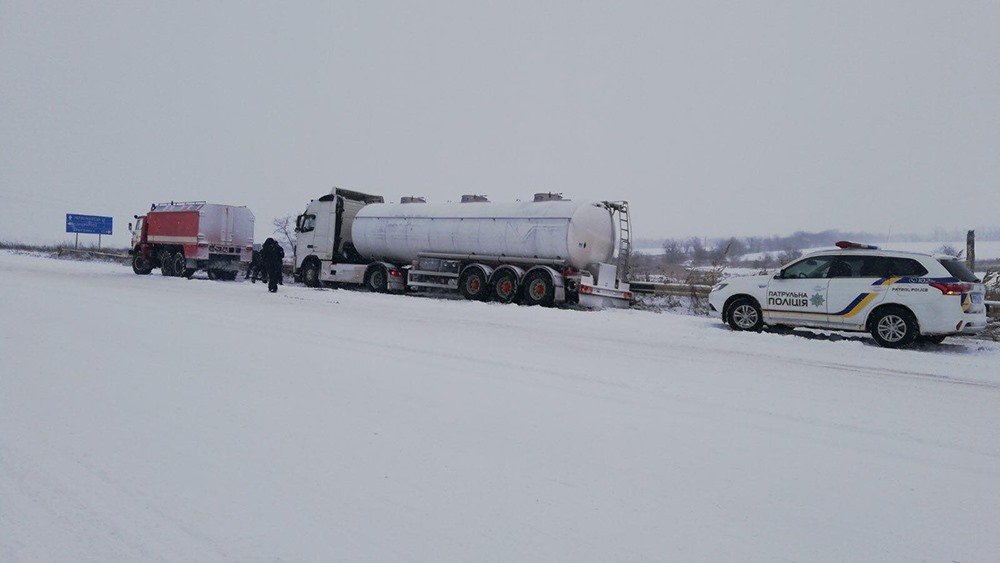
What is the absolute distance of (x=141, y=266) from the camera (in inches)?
1047

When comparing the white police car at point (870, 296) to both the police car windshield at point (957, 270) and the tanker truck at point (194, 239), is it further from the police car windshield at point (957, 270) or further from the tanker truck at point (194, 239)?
the tanker truck at point (194, 239)

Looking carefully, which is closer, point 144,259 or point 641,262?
point 641,262

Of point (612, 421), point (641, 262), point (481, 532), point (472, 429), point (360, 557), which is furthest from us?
point (641, 262)

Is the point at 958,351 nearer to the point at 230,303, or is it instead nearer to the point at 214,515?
the point at 214,515

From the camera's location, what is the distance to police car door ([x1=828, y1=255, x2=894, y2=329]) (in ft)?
34.8

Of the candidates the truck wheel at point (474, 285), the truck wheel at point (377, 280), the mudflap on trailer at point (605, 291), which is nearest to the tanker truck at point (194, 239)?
the truck wheel at point (377, 280)

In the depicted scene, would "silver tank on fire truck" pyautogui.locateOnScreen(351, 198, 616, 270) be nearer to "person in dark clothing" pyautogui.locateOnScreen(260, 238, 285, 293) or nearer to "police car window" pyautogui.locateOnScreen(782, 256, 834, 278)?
"person in dark clothing" pyautogui.locateOnScreen(260, 238, 285, 293)

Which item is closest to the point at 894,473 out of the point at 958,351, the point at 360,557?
the point at 360,557

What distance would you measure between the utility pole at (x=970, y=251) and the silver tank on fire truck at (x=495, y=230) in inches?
337

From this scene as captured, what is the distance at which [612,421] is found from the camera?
4672mm

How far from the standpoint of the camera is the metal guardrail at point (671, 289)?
16297 millimetres

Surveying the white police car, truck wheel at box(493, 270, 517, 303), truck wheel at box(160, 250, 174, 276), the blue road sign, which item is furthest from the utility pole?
the blue road sign

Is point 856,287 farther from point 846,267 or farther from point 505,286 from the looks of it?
point 505,286

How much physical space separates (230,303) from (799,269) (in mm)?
11852
